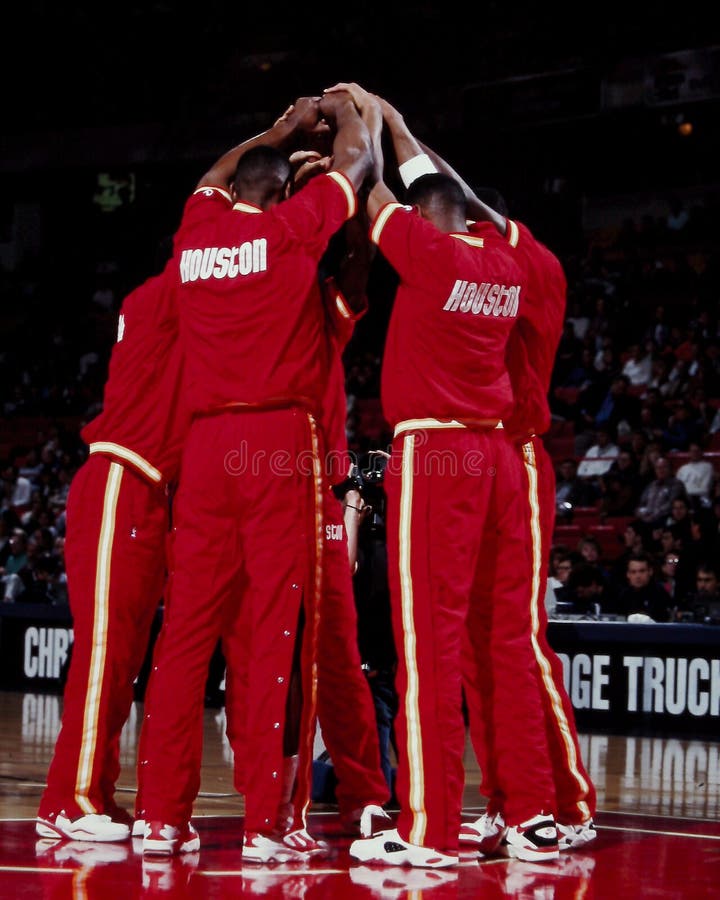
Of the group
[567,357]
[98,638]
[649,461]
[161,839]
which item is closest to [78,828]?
[161,839]

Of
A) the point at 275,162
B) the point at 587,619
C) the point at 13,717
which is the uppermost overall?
the point at 275,162

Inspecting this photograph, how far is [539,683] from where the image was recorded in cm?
525

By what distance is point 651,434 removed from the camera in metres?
14.5

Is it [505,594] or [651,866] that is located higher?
[505,594]

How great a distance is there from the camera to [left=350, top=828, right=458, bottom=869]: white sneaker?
456 cm

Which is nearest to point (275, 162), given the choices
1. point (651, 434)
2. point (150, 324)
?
point (150, 324)

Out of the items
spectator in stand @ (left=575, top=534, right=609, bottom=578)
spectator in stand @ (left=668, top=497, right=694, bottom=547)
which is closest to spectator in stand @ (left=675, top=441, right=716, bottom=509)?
spectator in stand @ (left=668, top=497, right=694, bottom=547)

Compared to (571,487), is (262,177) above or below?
above

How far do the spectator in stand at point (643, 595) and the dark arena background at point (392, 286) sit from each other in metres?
0.17

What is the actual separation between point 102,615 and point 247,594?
0.64 metres

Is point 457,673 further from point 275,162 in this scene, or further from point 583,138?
point 583,138

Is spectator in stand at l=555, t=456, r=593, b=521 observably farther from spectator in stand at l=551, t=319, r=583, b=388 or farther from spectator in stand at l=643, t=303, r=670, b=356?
spectator in stand at l=551, t=319, r=583, b=388

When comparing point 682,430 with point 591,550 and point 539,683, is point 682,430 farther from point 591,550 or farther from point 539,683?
point 539,683

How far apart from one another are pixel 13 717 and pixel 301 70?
522 inches
